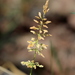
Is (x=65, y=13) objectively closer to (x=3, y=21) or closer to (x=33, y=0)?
(x=33, y=0)

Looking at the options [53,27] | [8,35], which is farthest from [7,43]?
[53,27]

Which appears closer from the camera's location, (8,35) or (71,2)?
(8,35)

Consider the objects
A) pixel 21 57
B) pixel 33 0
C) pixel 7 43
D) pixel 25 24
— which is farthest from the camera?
pixel 33 0

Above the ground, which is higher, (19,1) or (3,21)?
(19,1)

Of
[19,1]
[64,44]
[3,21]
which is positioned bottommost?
[64,44]

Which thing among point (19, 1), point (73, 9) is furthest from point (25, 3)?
point (73, 9)

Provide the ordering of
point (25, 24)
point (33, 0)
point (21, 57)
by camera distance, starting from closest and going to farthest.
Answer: point (21, 57) → point (25, 24) → point (33, 0)
